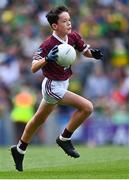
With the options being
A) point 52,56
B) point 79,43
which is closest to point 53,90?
point 52,56

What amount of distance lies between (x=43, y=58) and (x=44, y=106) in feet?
2.42

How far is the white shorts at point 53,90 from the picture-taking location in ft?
34.0

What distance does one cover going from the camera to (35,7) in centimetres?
2259

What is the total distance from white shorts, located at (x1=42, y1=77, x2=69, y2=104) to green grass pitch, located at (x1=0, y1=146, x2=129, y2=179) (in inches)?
37.9

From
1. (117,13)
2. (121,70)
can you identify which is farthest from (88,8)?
(121,70)

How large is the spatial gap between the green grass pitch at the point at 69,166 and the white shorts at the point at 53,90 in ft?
3.16

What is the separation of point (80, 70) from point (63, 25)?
10.1 m

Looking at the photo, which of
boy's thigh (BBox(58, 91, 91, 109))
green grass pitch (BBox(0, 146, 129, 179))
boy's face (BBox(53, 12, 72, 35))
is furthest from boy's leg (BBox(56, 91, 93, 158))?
boy's face (BBox(53, 12, 72, 35))

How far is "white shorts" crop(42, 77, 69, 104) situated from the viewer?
10.4m

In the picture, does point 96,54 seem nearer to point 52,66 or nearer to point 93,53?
point 93,53

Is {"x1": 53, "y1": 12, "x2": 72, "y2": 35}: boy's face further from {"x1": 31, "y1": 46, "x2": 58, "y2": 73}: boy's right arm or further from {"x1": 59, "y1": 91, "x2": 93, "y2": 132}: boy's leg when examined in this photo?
{"x1": 59, "y1": 91, "x2": 93, "y2": 132}: boy's leg

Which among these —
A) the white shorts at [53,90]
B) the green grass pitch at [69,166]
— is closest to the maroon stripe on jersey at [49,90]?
the white shorts at [53,90]

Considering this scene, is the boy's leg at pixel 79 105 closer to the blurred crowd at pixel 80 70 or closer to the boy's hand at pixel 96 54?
the boy's hand at pixel 96 54

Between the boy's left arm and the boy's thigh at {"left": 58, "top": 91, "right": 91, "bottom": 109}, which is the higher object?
the boy's left arm
